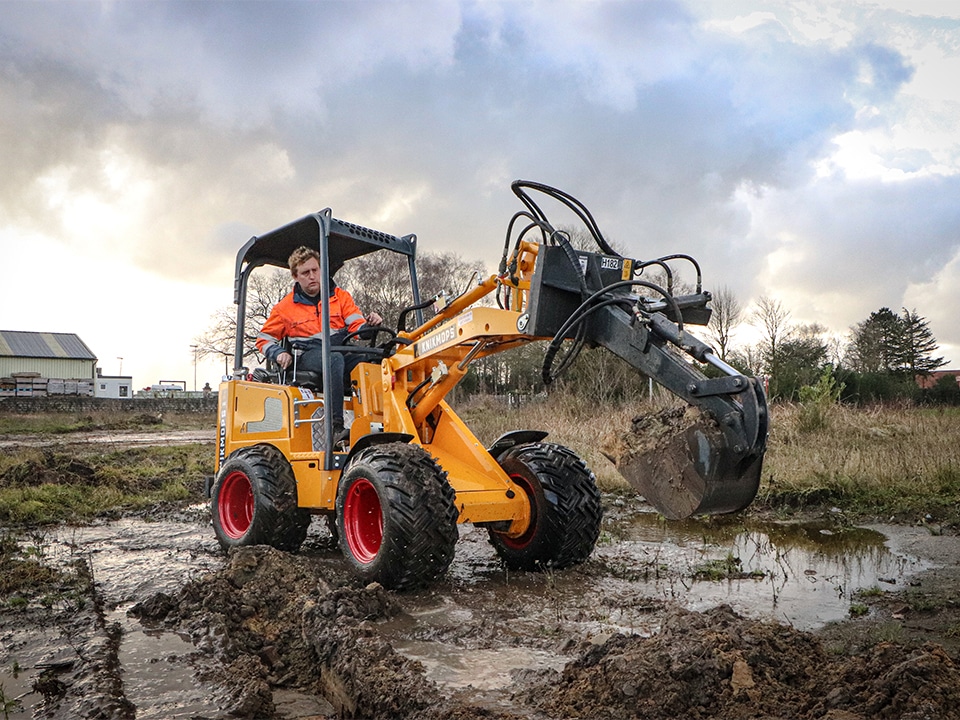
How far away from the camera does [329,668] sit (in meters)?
3.61

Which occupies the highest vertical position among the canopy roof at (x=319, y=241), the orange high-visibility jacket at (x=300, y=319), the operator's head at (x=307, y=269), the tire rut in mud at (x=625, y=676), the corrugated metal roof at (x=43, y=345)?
the corrugated metal roof at (x=43, y=345)

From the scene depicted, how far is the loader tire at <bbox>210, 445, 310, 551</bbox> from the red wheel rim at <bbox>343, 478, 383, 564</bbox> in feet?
2.91

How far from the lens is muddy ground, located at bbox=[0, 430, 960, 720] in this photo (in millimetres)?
2949

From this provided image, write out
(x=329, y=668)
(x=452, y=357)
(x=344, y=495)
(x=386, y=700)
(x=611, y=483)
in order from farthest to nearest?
(x=611, y=483) → (x=452, y=357) → (x=344, y=495) → (x=329, y=668) → (x=386, y=700)

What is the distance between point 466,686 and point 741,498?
1549mm

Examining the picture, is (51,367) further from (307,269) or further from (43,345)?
(307,269)

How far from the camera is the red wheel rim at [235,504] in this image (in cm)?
670

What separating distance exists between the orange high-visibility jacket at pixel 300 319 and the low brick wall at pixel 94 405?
31564 mm

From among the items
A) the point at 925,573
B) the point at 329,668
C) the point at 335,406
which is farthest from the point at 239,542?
the point at 925,573

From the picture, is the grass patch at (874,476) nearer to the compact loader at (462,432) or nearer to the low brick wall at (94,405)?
the compact loader at (462,432)

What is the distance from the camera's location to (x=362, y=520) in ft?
17.9

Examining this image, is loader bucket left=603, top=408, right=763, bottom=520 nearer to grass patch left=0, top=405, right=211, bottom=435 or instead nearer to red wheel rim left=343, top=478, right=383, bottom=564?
red wheel rim left=343, top=478, right=383, bottom=564

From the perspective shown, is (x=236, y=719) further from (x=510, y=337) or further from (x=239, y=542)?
(x=239, y=542)

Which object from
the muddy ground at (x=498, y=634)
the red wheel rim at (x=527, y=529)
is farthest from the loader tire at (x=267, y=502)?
the red wheel rim at (x=527, y=529)
